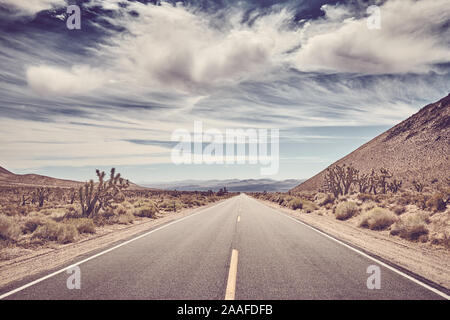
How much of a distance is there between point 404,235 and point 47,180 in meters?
151

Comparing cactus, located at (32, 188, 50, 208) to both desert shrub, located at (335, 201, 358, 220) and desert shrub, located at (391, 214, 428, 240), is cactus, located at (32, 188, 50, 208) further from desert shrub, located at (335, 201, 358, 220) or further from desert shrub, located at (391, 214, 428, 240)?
desert shrub, located at (391, 214, 428, 240)

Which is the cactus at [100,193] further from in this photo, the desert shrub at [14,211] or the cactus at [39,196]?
the cactus at [39,196]

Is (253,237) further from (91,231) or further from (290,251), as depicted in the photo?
(91,231)

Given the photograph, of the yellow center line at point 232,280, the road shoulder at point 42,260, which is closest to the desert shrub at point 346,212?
the yellow center line at point 232,280

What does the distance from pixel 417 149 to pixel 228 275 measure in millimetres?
76172

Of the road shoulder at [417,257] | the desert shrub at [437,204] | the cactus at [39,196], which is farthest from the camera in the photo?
the cactus at [39,196]

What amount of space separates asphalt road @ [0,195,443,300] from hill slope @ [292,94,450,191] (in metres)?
52.3

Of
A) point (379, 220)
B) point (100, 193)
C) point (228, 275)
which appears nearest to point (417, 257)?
point (228, 275)

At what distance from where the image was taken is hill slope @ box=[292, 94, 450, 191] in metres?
52.9

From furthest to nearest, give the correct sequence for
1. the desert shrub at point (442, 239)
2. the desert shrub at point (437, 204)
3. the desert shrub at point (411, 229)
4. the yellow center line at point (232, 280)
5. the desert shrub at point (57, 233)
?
the desert shrub at point (437, 204)
the desert shrub at point (411, 229)
the desert shrub at point (57, 233)
the desert shrub at point (442, 239)
the yellow center line at point (232, 280)

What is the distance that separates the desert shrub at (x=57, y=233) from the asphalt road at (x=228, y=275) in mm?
3157

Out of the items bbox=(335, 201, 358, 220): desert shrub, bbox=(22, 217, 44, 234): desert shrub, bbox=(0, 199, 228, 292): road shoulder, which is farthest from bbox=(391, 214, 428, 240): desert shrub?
bbox=(22, 217, 44, 234): desert shrub

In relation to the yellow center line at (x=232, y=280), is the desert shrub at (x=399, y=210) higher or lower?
lower

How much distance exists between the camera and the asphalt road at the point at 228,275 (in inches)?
178
